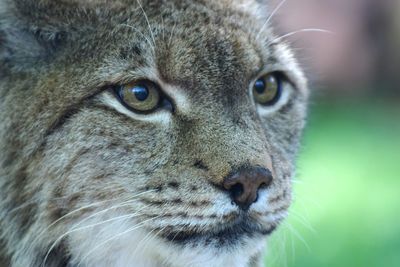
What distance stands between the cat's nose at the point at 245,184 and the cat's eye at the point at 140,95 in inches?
22.4

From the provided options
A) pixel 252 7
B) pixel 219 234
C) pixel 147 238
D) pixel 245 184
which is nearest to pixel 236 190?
pixel 245 184

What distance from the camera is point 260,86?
4246mm

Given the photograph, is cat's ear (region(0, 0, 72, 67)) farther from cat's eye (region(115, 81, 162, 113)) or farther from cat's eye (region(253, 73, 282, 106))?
cat's eye (region(253, 73, 282, 106))

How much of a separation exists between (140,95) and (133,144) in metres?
0.25

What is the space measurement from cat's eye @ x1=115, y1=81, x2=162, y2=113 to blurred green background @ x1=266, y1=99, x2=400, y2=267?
4.47ft

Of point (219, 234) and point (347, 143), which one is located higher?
point (347, 143)

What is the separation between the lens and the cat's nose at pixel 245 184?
346 centimetres

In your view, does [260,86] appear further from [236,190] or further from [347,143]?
[347,143]

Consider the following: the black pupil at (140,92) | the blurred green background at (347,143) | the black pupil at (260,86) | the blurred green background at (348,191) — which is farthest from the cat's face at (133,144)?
the blurred green background at (348,191)

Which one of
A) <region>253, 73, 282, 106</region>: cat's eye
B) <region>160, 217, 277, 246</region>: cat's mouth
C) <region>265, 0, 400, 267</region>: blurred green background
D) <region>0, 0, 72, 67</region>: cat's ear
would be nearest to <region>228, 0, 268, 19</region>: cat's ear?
<region>265, 0, 400, 267</region>: blurred green background

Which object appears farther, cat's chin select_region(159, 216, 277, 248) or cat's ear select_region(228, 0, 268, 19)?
cat's ear select_region(228, 0, 268, 19)

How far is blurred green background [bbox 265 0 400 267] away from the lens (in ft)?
22.3

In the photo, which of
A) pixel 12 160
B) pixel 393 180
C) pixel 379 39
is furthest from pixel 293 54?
pixel 379 39

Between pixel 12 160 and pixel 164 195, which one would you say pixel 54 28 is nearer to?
pixel 12 160
